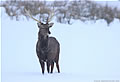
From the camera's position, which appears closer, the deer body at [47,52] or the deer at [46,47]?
the deer at [46,47]

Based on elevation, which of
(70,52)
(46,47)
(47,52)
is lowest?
(70,52)

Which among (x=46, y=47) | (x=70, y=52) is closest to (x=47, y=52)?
(x=46, y=47)

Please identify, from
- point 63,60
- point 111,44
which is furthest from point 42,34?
point 111,44

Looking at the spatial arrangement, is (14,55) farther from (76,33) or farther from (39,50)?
(76,33)

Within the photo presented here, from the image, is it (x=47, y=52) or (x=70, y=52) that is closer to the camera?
(x=47, y=52)

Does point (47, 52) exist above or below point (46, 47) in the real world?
below

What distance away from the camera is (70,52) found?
14.3 meters

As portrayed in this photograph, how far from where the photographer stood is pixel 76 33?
18.9 metres

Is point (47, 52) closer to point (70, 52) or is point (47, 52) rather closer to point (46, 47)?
point (46, 47)

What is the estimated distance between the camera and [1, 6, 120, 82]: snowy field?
905cm

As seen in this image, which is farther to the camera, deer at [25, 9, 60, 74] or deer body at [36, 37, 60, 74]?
deer body at [36, 37, 60, 74]

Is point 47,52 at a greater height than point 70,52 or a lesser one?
greater

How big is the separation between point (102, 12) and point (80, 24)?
250 centimetres

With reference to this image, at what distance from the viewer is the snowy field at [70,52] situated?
29.7ft
